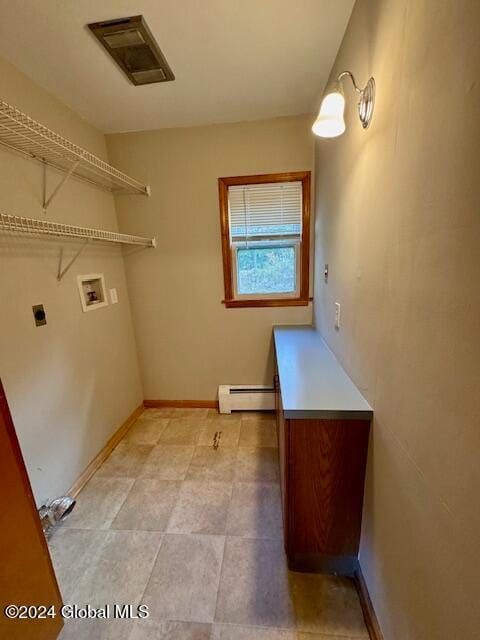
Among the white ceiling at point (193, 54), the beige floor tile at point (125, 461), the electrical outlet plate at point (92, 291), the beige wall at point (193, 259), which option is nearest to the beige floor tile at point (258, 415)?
the beige wall at point (193, 259)

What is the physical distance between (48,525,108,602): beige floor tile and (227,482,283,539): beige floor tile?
0.74 metres

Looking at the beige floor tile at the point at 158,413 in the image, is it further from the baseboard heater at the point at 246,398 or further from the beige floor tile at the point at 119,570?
the beige floor tile at the point at 119,570

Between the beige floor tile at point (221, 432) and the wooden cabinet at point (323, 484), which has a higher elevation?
the wooden cabinet at point (323, 484)

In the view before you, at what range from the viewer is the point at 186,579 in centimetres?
130

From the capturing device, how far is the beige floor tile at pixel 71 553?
4.36 ft

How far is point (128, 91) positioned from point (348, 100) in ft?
4.54

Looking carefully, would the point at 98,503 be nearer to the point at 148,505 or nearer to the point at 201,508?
the point at 148,505

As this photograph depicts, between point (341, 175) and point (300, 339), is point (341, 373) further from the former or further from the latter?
point (341, 175)

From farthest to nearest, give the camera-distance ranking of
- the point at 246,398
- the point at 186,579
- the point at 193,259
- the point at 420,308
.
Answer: the point at 246,398 → the point at 193,259 → the point at 186,579 → the point at 420,308

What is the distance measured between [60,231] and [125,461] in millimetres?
1708

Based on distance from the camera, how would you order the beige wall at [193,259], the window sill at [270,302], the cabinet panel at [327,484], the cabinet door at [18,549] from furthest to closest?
the window sill at [270,302] → the beige wall at [193,259] → the cabinet panel at [327,484] → the cabinet door at [18,549]

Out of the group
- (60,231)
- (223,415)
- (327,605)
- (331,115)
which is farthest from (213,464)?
(331,115)

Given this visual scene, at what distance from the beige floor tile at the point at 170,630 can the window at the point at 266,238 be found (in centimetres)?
198

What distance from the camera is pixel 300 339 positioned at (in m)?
2.13
